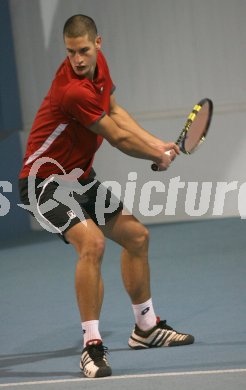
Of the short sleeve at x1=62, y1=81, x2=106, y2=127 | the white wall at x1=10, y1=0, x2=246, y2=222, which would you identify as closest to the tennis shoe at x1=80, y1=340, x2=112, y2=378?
the short sleeve at x1=62, y1=81, x2=106, y2=127

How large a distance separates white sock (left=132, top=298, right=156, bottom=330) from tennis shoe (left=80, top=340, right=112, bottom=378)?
1.81ft

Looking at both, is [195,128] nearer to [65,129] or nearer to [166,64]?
[65,129]

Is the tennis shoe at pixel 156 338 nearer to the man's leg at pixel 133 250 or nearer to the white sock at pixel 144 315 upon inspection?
the white sock at pixel 144 315

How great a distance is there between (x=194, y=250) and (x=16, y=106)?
10.1ft

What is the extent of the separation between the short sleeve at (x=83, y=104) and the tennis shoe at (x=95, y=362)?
1.09 meters

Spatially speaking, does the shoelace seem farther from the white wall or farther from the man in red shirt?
the white wall

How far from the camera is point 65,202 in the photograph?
5.54 metres

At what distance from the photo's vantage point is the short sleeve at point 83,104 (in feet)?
17.4

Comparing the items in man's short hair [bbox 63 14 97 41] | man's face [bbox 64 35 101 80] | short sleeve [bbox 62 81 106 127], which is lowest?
short sleeve [bbox 62 81 106 127]

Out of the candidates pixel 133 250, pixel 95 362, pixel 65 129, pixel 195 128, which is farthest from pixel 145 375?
pixel 195 128

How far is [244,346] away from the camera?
5.57 metres

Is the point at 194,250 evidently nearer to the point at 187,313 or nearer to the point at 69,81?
the point at 187,313

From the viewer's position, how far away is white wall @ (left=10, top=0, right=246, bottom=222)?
1079cm

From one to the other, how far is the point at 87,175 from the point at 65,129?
0.33 meters
